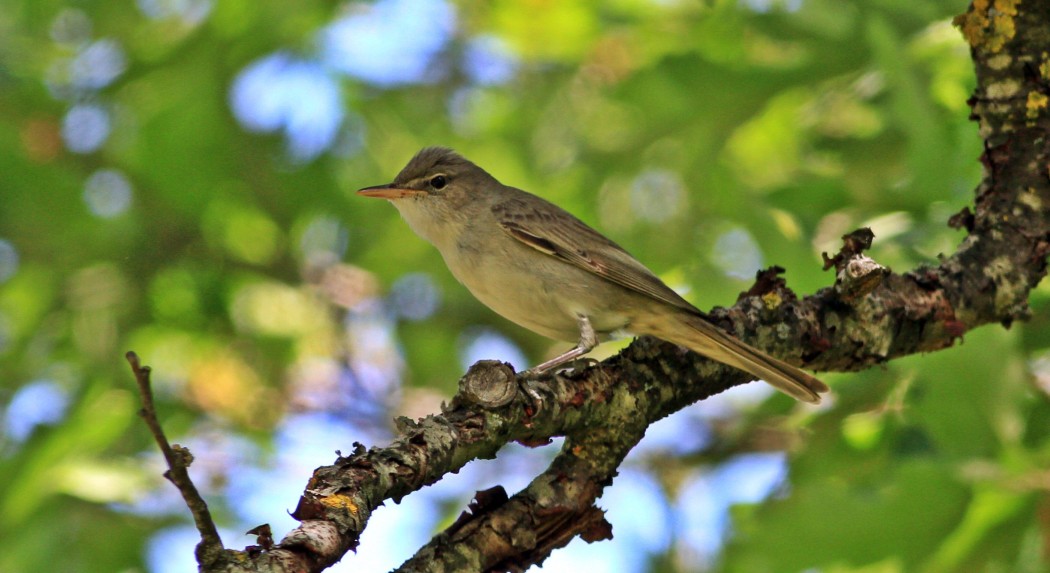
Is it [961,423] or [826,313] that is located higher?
[826,313]

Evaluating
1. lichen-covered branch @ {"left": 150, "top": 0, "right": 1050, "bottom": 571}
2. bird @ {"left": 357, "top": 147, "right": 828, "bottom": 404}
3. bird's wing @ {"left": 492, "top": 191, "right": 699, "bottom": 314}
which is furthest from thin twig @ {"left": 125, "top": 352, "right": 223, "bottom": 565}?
bird's wing @ {"left": 492, "top": 191, "right": 699, "bottom": 314}

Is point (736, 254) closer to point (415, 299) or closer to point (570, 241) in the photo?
point (570, 241)

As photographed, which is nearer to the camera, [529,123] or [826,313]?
[826,313]

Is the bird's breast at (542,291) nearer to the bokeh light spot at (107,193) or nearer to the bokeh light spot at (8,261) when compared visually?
the bokeh light spot at (107,193)

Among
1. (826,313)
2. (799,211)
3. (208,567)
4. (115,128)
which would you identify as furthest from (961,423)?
(115,128)

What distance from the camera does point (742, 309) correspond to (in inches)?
158

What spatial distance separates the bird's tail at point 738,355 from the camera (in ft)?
12.4

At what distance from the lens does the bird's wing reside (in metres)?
4.93

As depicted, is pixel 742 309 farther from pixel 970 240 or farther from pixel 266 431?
pixel 266 431

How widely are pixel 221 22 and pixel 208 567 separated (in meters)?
4.53

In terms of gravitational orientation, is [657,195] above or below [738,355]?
above

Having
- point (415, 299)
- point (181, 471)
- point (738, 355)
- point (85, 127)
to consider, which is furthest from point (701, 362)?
point (85, 127)

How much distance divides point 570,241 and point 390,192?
4.18ft

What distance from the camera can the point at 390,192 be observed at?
5.87m
